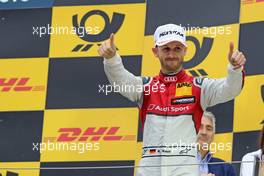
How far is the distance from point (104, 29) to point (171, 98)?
105cm

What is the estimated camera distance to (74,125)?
4031 mm

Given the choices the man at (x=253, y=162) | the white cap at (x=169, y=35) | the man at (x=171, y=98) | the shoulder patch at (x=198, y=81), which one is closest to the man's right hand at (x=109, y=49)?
the man at (x=171, y=98)

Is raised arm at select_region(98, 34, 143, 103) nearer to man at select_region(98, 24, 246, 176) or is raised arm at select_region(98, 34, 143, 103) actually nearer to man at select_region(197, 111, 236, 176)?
man at select_region(98, 24, 246, 176)

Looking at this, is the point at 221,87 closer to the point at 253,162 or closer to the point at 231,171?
the point at 253,162

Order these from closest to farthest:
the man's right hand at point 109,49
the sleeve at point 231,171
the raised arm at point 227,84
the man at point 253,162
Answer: the raised arm at point 227,84, the man's right hand at point 109,49, the man at point 253,162, the sleeve at point 231,171

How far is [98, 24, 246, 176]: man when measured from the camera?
3039 millimetres

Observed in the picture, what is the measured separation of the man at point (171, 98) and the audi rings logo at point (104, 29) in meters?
0.84

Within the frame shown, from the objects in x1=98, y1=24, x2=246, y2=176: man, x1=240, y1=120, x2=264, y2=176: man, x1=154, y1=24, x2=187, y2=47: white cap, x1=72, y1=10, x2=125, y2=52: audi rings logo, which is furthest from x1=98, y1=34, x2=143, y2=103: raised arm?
x1=72, y1=10, x2=125, y2=52: audi rings logo

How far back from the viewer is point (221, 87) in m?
3.09

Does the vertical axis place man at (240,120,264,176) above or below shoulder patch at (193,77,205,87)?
below

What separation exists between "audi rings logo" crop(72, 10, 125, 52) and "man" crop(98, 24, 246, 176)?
839mm

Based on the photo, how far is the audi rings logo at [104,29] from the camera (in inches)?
161

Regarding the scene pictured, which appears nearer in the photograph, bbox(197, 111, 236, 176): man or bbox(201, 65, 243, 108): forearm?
bbox(201, 65, 243, 108): forearm

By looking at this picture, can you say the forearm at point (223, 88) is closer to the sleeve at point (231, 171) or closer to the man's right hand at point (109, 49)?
the man's right hand at point (109, 49)
